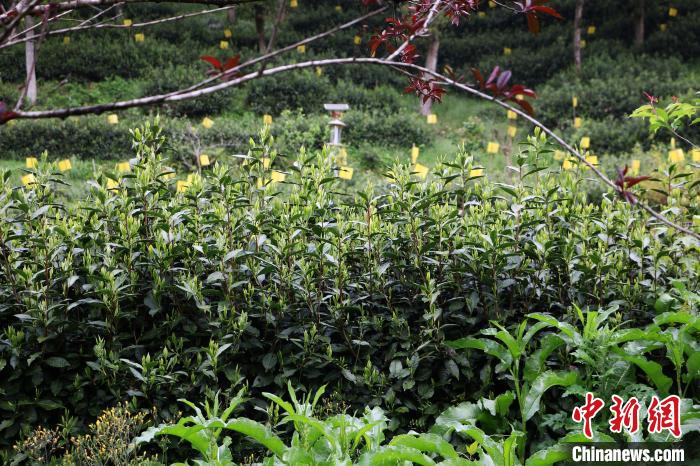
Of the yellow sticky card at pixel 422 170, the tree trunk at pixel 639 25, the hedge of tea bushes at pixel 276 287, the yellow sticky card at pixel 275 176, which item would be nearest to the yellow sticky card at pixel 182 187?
the hedge of tea bushes at pixel 276 287

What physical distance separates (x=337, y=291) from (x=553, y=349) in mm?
897

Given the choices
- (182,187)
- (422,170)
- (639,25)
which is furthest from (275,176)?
(639,25)

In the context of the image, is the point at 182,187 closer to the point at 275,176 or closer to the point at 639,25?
the point at 275,176

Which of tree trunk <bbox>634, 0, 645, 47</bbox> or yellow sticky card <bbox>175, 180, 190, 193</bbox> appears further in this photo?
tree trunk <bbox>634, 0, 645, 47</bbox>

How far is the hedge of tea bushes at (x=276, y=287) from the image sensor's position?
2863 millimetres

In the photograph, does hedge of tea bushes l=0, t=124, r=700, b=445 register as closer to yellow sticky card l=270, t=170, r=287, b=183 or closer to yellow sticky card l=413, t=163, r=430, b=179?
yellow sticky card l=270, t=170, r=287, b=183

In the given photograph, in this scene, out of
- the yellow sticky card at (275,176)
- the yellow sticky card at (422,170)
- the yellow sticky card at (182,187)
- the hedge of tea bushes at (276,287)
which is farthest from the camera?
the yellow sticky card at (422,170)

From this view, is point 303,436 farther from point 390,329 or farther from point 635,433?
point 635,433

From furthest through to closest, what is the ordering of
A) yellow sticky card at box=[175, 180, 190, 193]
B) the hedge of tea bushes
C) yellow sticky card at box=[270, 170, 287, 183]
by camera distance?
yellow sticky card at box=[270, 170, 287, 183] < yellow sticky card at box=[175, 180, 190, 193] < the hedge of tea bushes

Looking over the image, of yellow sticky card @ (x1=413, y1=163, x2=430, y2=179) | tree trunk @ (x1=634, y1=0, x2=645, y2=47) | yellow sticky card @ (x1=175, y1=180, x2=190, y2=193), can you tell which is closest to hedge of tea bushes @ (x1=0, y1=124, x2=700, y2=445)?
yellow sticky card @ (x1=175, y1=180, x2=190, y2=193)

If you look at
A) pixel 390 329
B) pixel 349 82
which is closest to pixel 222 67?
pixel 390 329

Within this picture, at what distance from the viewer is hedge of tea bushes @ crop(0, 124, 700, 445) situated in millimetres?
2863

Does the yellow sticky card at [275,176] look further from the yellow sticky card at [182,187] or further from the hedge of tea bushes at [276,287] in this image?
the yellow sticky card at [182,187]

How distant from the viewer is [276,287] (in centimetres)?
298
